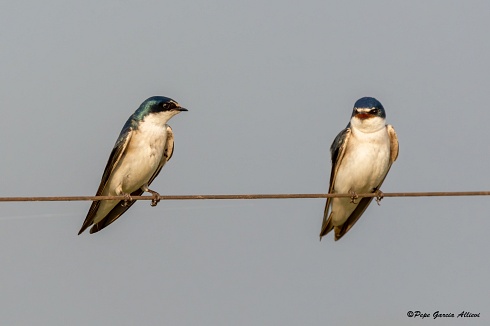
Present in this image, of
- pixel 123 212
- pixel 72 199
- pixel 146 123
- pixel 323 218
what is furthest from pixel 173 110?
pixel 72 199

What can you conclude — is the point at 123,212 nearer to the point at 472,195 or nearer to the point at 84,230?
the point at 84,230

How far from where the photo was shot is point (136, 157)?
1223 centimetres

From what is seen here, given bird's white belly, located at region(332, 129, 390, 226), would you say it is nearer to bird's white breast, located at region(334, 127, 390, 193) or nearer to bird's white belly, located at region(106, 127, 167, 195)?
bird's white breast, located at region(334, 127, 390, 193)

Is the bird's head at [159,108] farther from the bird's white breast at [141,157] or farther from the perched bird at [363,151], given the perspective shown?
the perched bird at [363,151]

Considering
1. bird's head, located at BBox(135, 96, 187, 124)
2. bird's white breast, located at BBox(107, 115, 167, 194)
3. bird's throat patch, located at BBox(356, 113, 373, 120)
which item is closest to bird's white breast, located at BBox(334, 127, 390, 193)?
bird's throat patch, located at BBox(356, 113, 373, 120)

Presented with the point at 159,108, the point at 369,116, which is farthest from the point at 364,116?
the point at 159,108

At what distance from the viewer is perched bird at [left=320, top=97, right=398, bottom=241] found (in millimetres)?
12211

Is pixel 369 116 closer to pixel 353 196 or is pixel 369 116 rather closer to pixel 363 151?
pixel 363 151

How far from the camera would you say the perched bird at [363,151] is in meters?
12.2

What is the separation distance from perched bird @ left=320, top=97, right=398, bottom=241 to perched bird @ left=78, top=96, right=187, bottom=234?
5.75 feet

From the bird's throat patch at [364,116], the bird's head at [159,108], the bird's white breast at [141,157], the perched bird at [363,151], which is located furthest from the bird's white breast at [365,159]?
the bird's white breast at [141,157]

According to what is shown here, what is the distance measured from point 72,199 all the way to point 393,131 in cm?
476

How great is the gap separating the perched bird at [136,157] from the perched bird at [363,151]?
1.75m

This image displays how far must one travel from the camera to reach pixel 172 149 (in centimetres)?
1262
